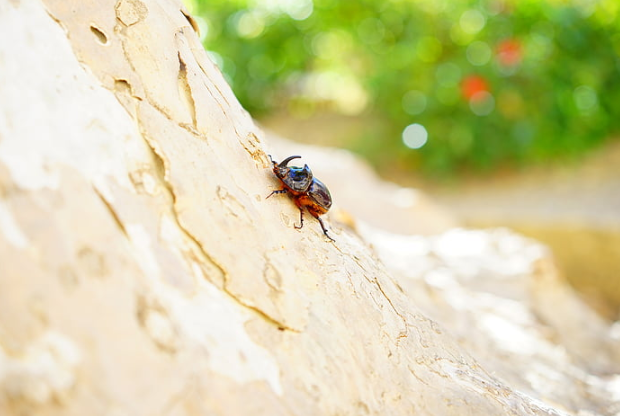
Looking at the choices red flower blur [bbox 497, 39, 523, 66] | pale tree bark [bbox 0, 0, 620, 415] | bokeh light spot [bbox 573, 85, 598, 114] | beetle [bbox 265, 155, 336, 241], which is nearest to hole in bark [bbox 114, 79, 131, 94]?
pale tree bark [bbox 0, 0, 620, 415]

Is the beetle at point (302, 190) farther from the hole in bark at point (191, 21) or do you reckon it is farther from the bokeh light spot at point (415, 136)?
the bokeh light spot at point (415, 136)

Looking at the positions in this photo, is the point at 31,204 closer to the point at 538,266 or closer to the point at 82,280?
the point at 82,280

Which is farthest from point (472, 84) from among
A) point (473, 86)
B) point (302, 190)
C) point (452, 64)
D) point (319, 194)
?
point (302, 190)

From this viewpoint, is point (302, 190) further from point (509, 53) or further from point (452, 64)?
point (452, 64)

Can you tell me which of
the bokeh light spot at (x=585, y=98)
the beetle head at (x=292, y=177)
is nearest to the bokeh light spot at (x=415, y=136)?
the bokeh light spot at (x=585, y=98)

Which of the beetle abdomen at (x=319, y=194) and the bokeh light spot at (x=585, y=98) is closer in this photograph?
the beetle abdomen at (x=319, y=194)

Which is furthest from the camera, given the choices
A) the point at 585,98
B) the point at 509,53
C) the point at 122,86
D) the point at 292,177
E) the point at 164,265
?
the point at 585,98
